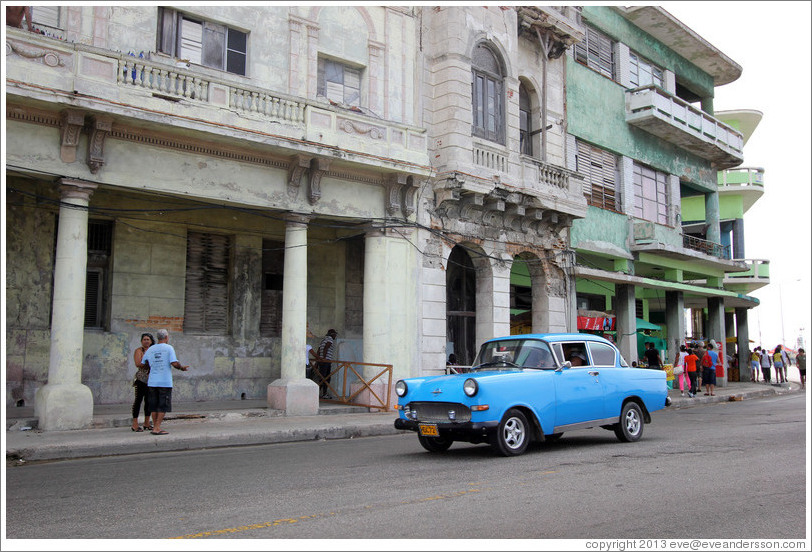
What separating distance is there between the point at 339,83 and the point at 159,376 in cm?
916

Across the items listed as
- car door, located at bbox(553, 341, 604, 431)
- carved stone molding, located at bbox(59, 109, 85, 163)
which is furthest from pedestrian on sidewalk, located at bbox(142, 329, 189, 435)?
car door, located at bbox(553, 341, 604, 431)

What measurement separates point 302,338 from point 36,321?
539cm

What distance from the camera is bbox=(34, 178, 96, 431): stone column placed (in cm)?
1234

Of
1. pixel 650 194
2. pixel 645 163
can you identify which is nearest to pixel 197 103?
pixel 645 163

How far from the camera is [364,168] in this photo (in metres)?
17.0

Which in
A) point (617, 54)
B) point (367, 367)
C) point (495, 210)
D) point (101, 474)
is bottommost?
point (101, 474)

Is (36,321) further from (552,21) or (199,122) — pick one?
(552,21)

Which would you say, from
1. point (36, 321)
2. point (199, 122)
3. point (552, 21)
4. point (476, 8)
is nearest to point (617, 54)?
point (552, 21)

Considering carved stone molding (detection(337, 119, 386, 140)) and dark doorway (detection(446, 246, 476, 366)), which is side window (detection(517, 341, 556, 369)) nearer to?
carved stone molding (detection(337, 119, 386, 140))

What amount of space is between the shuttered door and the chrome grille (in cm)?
1583

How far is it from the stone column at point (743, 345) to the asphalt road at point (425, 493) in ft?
86.2

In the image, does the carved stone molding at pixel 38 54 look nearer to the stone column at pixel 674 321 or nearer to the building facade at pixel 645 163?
the building facade at pixel 645 163

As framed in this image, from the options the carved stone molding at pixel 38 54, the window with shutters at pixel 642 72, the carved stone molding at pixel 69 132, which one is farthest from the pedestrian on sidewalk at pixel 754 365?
the carved stone molding at pixel 38 54

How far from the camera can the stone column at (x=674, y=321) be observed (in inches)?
1089
